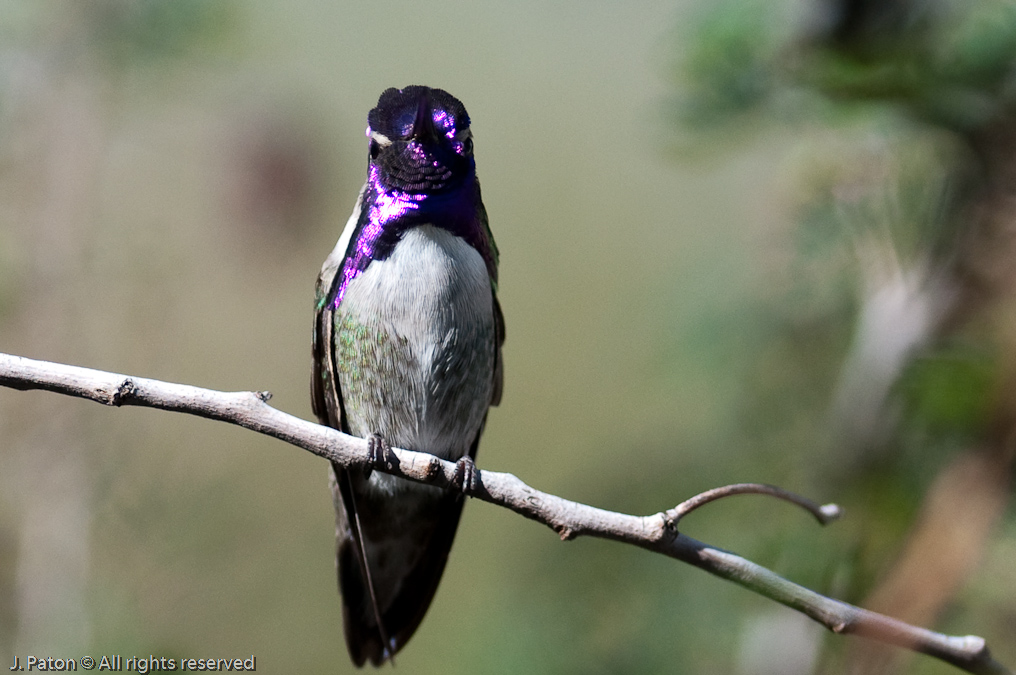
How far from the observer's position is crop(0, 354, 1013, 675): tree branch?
101cm

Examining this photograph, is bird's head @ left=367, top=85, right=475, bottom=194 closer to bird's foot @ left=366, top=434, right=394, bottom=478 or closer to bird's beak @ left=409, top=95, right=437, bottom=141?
bird's beak @ left=409, top=95, right=437, bottom=141

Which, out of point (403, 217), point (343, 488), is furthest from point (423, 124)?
point (343, 488)

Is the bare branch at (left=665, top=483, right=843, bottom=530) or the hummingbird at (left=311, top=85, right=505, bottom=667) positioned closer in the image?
the bare branch at (left=665, top=483, right=843, bottom=530)

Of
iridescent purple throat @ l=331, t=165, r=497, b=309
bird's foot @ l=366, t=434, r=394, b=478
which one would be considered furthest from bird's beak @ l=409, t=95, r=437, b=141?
bird's foot @ l=366, t=434, r=394, b=478

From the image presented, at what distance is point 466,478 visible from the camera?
4.25 feet

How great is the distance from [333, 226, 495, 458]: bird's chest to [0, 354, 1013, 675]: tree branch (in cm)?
33

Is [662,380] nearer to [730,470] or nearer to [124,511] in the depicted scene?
[730,470]

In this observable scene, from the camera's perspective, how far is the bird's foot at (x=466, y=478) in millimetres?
1216

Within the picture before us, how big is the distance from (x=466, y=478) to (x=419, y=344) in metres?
0.28

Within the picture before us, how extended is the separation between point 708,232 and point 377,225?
1.68 metres

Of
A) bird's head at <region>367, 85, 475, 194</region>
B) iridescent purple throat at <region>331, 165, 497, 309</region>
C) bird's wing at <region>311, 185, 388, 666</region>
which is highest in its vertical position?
bird's head at <region>367, 85, 475, 194</region>

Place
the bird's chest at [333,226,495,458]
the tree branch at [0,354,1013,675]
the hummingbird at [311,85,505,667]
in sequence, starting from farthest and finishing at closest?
1. the bird's chest at [333,226,495,458]
2. the hummingbird at [311,85,505,667]
3. the tree branch at [0,354,1013,675]

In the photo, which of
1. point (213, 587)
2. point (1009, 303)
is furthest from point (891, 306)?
point (213, 587)

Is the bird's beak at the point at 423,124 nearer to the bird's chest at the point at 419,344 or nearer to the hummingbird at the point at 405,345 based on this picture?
the hummingbird at the point at 405,345
